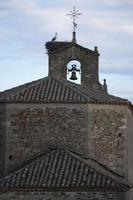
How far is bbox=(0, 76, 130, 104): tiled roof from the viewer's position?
951 inches

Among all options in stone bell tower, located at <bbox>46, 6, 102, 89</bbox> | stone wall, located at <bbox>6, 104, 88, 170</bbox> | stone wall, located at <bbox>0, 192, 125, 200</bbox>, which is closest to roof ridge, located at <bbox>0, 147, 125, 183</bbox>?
stone wall, located at <bbox>6, 104, 88, 170</bbox>

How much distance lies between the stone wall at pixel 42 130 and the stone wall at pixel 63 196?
Result: 8.44 ft

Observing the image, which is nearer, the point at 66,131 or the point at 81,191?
the point at 81,191

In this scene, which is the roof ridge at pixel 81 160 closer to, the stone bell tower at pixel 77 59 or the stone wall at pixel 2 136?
the stone wall at pixel 2 136

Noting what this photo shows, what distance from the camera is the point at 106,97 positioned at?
25.0 meters

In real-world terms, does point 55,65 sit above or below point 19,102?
above

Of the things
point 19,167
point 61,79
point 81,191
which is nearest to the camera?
point 81,191

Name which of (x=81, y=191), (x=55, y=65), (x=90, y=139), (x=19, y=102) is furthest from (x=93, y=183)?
(x=55, y=65)

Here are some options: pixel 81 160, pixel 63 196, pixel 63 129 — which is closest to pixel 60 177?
pixel 63 196

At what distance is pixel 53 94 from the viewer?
2453 cm

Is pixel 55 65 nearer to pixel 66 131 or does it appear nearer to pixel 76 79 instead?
pixel 76 79

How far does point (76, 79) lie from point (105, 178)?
20.3 feet

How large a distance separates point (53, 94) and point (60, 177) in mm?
3795

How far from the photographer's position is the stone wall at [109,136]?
24047 mm
